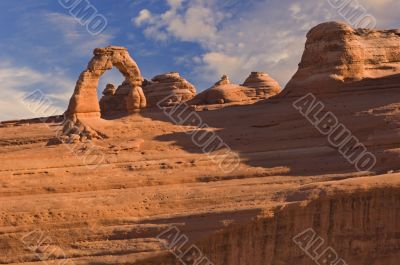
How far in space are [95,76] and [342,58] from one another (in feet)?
33.8

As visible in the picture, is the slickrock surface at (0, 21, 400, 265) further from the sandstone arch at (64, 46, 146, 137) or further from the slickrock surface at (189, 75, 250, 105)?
the slickrock surface at (189, 75, 250, 105)

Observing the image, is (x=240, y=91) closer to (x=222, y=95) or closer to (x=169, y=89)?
(x=222, y=95)

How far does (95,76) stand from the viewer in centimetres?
2022

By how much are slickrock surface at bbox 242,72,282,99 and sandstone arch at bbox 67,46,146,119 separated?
52.0 feet

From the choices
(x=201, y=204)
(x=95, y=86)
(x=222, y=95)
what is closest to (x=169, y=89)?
(x=222, y=95)

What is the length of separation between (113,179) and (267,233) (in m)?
4.80

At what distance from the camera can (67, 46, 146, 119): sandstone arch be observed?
19781mm

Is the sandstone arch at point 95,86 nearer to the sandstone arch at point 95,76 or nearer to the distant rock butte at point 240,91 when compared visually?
the sandstone arch at point 95,76

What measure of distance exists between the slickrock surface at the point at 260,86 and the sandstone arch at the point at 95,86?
51.2 ft

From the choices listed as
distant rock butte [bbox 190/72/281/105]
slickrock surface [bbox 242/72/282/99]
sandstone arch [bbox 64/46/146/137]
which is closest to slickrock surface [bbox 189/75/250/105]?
distant rock butte [bbox 190/72/281/105]

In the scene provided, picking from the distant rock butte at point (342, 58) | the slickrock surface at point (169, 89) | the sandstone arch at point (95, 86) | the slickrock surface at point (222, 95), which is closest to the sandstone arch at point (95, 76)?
the sandstone arch at point (95, 86)

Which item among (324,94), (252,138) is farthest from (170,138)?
(324,94)

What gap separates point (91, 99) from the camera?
20172 mm

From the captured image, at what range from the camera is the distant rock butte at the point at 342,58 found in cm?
2078
